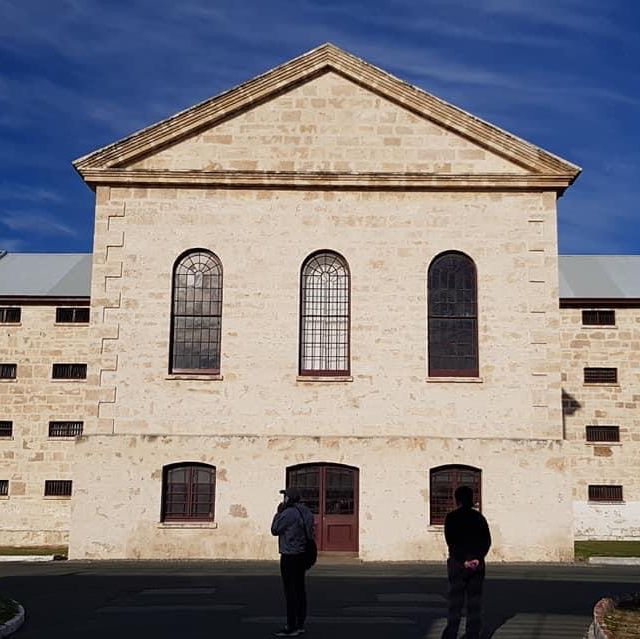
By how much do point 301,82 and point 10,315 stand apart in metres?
15.1

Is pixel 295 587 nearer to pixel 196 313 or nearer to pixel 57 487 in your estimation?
pixel 196 313

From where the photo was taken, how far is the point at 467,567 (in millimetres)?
9328

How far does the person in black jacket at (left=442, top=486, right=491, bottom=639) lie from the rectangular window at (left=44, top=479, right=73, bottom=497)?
22.4 meters

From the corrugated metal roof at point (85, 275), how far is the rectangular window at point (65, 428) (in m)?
4.37

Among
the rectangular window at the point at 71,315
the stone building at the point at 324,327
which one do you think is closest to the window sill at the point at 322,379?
the stone building at the point at 324,327

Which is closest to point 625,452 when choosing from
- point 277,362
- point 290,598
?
point 277,362

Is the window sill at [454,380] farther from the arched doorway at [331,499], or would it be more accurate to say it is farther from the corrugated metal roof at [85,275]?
the corrugated metal roof at [85,275]

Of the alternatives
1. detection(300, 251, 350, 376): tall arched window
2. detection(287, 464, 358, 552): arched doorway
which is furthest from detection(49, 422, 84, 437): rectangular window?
detection(287, 464, 358, 552): arched doorway

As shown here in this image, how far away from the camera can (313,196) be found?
68.1ft

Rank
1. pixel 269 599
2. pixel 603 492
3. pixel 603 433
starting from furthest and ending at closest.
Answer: pixel 603 433 → pixel 603 492 → pixel 269 599

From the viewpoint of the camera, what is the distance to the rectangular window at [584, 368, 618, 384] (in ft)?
101

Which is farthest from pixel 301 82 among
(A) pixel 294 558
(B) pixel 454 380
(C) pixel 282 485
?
(A) pixel 294 558

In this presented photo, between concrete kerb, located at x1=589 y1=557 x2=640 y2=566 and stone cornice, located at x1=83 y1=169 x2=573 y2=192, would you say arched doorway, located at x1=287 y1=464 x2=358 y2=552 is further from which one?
stone cornice, located at x1=83 y1=169 x2=573 y2=192

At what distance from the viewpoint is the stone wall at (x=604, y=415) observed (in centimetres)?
2969
